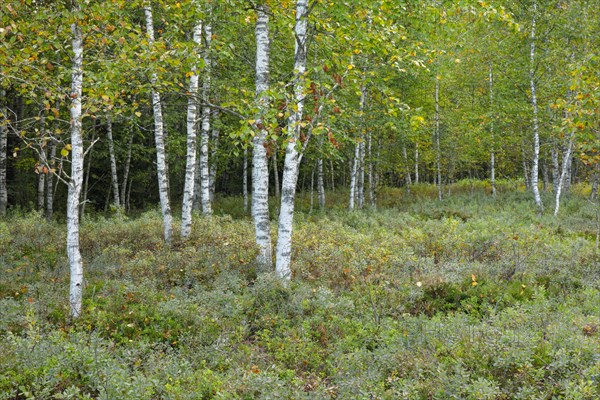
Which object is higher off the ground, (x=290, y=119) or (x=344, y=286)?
(x=290, y=119)

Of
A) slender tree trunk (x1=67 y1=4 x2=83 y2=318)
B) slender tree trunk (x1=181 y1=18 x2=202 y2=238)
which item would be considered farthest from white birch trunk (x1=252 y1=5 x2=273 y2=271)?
slender tree trunk (x1=181 y1=18 x2=202 y2=238)

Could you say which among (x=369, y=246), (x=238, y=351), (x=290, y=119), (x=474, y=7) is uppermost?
(x=474, y=7)

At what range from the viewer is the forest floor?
5.42 m

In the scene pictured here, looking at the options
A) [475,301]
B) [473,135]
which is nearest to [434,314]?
[475,301]

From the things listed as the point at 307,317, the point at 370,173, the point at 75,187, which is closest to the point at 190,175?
the point at 75,187

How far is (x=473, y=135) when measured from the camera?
2477cm

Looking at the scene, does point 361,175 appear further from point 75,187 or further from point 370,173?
point 75,187

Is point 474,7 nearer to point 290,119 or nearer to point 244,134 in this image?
point 290,119

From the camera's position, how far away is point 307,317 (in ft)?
25.9

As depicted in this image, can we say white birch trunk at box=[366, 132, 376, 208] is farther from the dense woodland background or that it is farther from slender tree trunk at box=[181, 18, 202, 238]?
slender tree trunk at box=[181, 18, 202, 238]

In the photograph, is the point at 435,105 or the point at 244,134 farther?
the point at 435,105

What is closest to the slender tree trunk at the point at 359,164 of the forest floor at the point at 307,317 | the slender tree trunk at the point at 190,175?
the forest floor at the point at 307,317

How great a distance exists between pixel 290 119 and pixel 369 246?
4.46 metres

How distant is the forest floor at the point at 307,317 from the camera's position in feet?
17.8
